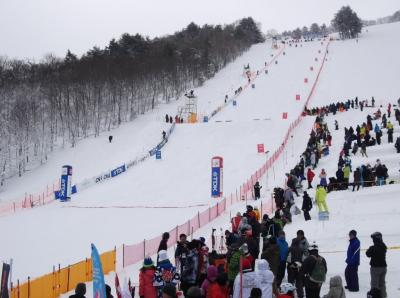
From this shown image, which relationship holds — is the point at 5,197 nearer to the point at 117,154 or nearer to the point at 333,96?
the point at 117,154

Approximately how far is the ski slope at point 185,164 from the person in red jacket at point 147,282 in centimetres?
533

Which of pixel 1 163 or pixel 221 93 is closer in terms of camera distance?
pixel 1 163

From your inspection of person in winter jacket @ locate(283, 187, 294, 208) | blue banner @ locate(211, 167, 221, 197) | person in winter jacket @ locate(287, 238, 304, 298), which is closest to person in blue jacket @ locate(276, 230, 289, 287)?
person in winter jacket @ locate(287, 238, 304, 298)

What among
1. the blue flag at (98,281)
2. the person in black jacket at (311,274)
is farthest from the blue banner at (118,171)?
the blue flag at (98,281)

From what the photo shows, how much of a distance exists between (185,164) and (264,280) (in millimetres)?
25623

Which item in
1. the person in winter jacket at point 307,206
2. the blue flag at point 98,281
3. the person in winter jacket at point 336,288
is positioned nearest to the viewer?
the blue flag at point 98,281

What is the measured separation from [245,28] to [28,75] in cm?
5663

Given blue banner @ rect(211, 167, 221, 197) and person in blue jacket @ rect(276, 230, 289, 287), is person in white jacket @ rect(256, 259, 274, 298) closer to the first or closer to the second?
person in blue jacket @ rect(276, 230, 289, 287)

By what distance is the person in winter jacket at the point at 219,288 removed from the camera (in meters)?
7.71

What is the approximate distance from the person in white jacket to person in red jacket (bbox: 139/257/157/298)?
73.6 inches

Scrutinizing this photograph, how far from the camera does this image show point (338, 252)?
1335cm

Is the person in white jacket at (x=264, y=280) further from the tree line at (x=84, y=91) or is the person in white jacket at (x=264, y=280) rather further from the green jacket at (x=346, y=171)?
the tree line at (x=84, y=91)

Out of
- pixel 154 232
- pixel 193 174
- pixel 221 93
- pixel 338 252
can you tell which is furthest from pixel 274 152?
pixel 221 93

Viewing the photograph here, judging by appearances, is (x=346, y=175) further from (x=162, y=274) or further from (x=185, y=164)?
(x=185, y=164)
